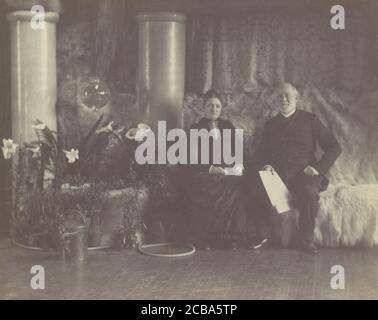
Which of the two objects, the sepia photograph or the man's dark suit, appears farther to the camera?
the man's dark suit

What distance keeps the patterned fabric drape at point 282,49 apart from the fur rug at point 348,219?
107cm

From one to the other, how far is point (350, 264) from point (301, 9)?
231cm

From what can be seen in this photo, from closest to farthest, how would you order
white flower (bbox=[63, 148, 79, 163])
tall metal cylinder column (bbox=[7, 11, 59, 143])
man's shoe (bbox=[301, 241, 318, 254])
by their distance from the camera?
man's shoe (bbox=[301, 241, 318, 254]), white flower (bbox=[63, 148, 79, 163]), tall metal cylinder column (bbox=[7, 11, 59, 143])

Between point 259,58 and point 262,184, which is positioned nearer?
point 262,184

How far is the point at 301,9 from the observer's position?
643 cm

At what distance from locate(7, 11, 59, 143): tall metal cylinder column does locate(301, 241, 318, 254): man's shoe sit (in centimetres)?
253

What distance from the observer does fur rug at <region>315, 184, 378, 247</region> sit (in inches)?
236

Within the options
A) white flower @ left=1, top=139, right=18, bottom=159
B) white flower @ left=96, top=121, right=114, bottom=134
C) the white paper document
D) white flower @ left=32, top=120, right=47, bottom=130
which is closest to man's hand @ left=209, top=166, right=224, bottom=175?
the white paper document

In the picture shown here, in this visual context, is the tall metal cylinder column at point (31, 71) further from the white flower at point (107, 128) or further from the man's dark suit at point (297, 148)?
the man's dark suit at point (297, 148)

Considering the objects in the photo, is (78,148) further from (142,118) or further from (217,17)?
(217,17)

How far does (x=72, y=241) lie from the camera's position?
5797mm

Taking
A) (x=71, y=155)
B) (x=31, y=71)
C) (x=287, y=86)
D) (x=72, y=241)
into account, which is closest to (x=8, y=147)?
(x=71, y=155)

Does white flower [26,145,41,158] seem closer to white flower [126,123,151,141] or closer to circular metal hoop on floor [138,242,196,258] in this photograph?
white flower [126,123,151,141]
